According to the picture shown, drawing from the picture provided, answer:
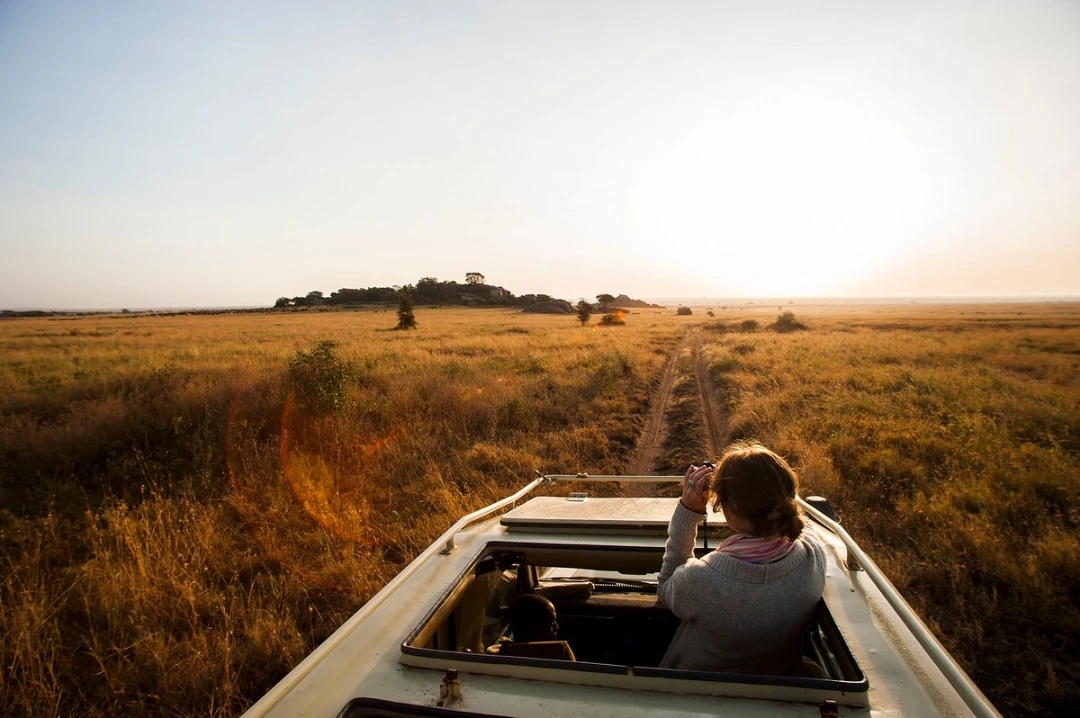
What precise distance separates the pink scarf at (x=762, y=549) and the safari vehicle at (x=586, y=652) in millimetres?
270

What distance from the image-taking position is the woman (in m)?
1.82

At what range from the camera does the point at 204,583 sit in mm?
4324

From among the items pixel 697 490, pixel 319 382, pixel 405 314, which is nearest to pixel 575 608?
pixel 697 490

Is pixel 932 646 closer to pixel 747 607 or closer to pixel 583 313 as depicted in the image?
pixel 747 607

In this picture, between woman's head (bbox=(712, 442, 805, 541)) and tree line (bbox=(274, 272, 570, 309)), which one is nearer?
woman's head (bbox=(712, 442, 805, 541))

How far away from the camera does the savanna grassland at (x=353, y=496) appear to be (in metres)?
3.44

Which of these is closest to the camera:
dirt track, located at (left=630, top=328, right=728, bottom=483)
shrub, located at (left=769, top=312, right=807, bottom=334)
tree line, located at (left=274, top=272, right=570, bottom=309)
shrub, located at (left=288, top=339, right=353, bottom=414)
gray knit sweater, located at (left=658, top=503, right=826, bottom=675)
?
gray knit sweater, located at (left=658, top=503, right=826, bottom=675)

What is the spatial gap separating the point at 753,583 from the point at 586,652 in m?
1.30

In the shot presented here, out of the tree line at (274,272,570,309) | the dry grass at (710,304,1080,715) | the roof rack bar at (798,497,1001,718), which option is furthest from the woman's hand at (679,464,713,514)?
the tree line at (274,272,570,309)

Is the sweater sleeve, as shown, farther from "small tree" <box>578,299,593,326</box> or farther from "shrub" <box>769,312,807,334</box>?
"small tree" <box>578,299,593,326</box>

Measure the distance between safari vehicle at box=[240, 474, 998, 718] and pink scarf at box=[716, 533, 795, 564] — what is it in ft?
0.89

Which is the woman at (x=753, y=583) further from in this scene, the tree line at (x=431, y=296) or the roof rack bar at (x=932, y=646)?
the tree line at (x=431, y=296)

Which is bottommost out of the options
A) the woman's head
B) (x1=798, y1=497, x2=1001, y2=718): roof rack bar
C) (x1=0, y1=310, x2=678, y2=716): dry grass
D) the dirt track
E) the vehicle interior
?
the dirt track

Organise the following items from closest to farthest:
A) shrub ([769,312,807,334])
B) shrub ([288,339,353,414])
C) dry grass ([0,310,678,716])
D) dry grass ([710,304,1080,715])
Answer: dry grass ([0,310,678,716])
dry grass ([710,304,1080,715])
shrub ([288,339,353,414])
shrub ([769,312,807,334])
